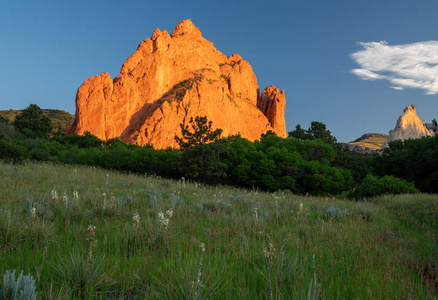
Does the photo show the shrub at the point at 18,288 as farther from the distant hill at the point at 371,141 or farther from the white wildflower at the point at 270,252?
the distant hill at the point at 371,141

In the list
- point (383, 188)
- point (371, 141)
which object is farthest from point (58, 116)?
point (371, 141)

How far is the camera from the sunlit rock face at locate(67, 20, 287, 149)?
8725cm

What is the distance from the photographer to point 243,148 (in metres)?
25.1

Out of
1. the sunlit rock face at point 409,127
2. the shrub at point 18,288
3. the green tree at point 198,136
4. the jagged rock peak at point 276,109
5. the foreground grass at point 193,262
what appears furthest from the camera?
the sunlit rock face at point 409,127

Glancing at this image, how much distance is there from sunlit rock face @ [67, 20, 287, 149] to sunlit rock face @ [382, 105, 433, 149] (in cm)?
6666

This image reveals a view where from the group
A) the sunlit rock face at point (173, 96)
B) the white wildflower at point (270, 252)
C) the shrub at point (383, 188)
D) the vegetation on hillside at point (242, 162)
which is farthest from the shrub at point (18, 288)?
the sunlit rock face at point (173, 96)

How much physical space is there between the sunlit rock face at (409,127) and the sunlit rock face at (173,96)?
219 feet

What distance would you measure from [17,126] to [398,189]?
3028 inches

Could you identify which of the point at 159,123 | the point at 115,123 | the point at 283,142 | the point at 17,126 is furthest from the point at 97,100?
the point at 283,142

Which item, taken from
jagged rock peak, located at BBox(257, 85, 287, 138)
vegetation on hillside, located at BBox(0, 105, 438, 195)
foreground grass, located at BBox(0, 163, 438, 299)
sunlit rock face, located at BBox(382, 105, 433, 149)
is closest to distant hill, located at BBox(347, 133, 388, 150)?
sunlit rock face, located at BBox(382, 105, 433, 149)

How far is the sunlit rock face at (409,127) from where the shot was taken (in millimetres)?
131500

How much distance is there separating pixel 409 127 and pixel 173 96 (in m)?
132

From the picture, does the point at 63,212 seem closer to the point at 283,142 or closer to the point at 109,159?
the point at 109,159

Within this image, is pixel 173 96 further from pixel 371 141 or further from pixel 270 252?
pixel 371 141
